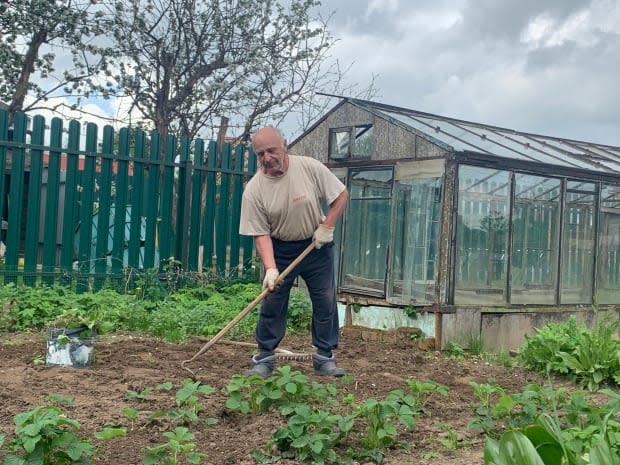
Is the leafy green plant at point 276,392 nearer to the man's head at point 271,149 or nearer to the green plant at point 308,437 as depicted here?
the green plant at point 308,437

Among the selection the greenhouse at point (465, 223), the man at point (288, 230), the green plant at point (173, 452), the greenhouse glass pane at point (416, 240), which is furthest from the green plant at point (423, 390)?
the greenhouse glass pane at point (416, 240)

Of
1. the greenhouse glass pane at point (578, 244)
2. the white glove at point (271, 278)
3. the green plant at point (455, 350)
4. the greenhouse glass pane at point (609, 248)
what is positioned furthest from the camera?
the greenhouse glass pane at point (609, 248)

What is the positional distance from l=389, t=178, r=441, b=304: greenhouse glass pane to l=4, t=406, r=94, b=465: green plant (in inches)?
212

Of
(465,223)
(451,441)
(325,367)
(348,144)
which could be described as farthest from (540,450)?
(348,144)

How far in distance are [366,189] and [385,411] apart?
5690mm

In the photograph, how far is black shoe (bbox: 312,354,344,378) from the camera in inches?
210

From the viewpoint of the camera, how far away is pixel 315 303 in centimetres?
541

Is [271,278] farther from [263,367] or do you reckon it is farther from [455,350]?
[455,350]

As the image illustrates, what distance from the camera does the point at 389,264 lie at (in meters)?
8.44

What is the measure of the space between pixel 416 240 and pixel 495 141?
1.86 meters

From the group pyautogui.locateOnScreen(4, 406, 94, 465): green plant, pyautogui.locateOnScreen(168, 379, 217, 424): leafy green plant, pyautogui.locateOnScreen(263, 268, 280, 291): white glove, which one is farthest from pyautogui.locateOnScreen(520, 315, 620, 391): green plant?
pyautogui.locateOnScreen(4, 406, 94, 465): green plant

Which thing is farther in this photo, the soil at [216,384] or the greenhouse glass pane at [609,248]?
the greenhouse glass pane at [609,248]

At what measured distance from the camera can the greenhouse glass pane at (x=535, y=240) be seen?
8.46m

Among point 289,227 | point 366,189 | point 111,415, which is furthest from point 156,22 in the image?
point 111,415
